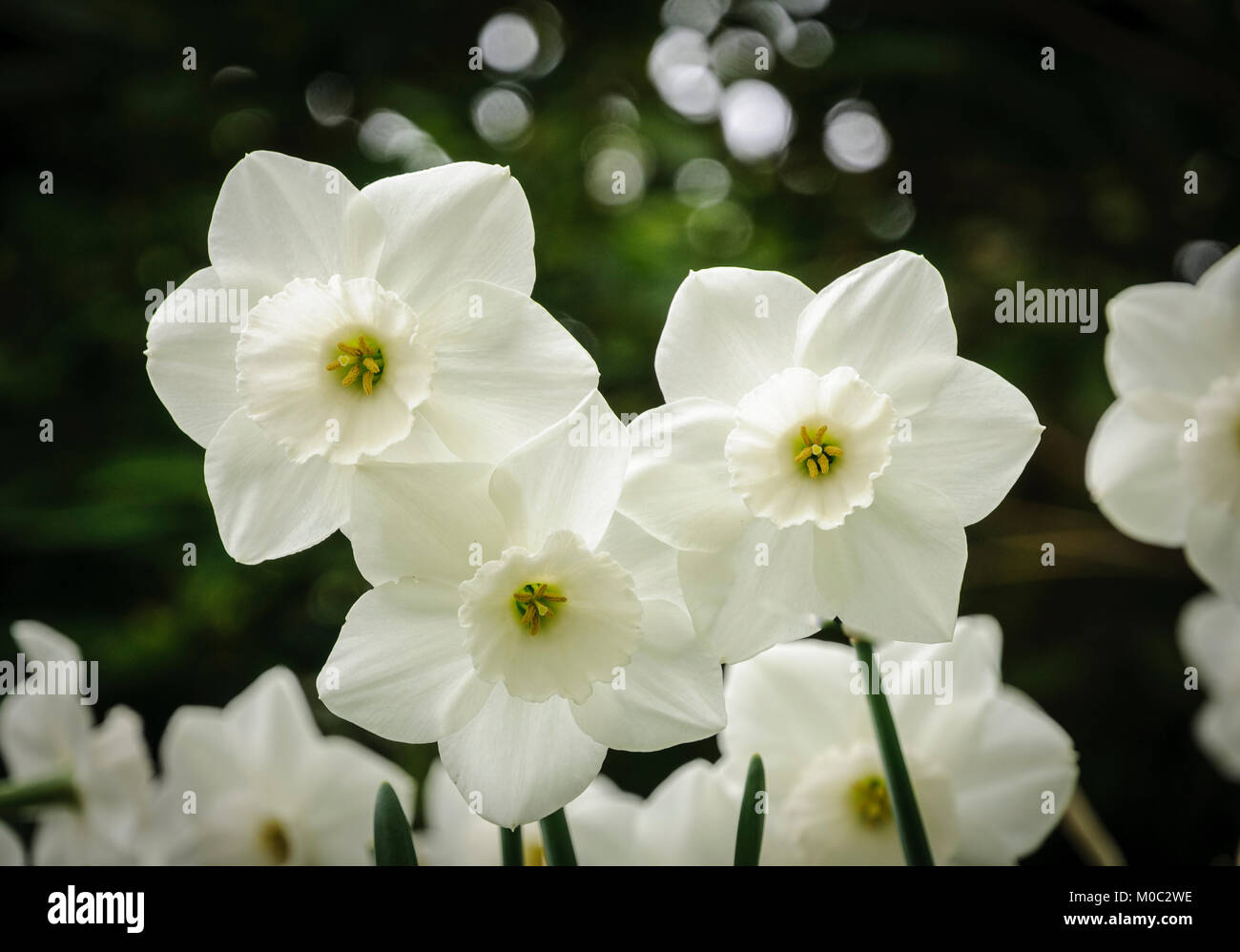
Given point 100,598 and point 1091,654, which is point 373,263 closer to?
point 100,598

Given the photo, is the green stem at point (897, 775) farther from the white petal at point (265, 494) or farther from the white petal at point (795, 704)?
the white petal at point (265, 494)

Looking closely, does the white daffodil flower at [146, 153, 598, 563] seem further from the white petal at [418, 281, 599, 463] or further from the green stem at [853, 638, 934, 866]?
the green stem at [853, 638, 934, 866]

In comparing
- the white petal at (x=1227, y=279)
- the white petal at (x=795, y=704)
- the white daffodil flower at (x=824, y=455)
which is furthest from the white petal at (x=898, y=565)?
the white petal at (x=1227, y=279)

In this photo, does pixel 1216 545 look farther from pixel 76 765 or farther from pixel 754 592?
pixel 76 765

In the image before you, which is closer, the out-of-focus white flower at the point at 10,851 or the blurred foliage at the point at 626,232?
the out-of-focus white flower at the point at 10,851
